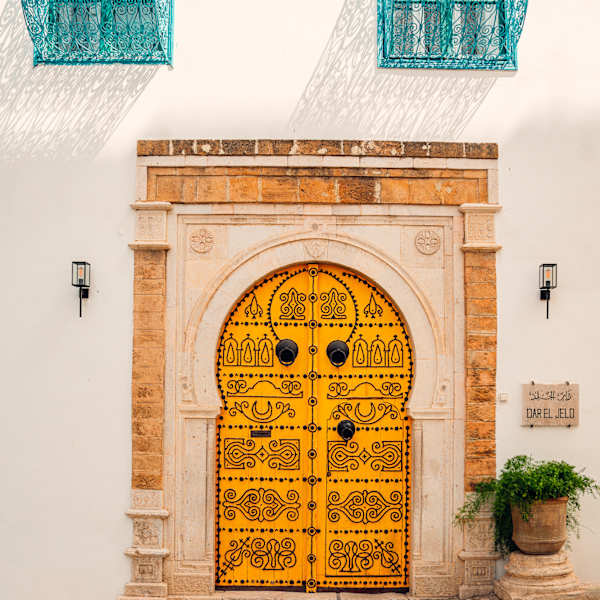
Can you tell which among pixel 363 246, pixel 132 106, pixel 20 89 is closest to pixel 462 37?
pixel 363 246

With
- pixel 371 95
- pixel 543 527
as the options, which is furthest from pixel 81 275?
pixel 543 527

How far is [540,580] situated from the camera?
4.92m

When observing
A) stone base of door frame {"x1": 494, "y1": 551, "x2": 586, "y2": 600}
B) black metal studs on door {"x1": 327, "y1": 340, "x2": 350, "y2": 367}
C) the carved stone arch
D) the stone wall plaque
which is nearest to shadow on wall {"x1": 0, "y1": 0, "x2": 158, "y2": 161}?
the carved stone arch

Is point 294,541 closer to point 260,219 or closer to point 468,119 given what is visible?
point 260,219

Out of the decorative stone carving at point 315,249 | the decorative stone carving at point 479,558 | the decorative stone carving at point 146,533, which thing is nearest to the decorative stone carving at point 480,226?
the decorative stone carving at point 315,249

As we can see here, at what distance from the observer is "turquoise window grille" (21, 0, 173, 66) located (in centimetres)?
540

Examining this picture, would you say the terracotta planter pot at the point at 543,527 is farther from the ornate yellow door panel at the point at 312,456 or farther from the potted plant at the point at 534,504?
the ornate yellow door panel at the point at 312,456

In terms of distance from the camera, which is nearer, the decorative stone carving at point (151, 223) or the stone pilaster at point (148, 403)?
the stone pilaster at point (148, 403)

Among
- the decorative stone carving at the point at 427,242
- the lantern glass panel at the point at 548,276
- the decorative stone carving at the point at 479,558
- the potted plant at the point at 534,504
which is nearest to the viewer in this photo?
the potted plant at the point at 534,504

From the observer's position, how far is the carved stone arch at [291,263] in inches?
210

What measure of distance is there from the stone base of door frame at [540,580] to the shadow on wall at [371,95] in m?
3.16

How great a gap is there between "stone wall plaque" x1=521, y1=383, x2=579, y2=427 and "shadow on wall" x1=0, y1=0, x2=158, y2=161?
3.77m

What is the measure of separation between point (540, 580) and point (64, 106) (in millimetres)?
4939

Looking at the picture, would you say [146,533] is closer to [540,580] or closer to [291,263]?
[291,263]
